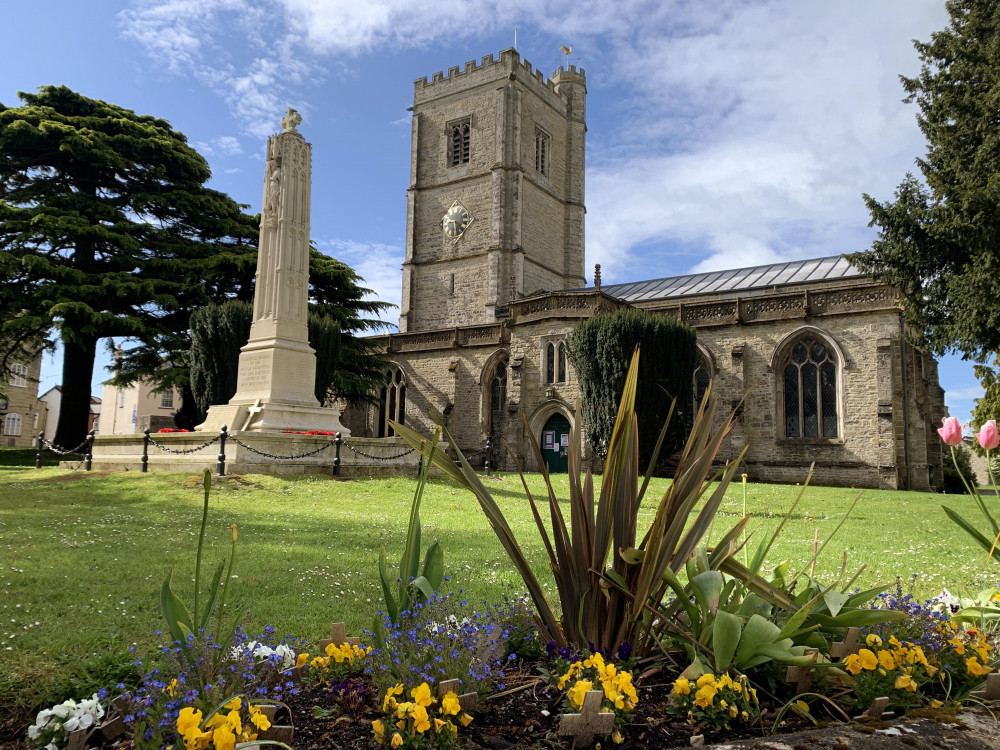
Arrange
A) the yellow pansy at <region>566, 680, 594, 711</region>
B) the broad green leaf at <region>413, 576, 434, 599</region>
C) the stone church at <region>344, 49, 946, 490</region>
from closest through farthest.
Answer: the yellow pansy at <region>566, 680, 594, 711</region> → the broad green leaf at <region>413, 576, 434, 599</region> → the stone church at <region>344, 49, 946, 490</region>

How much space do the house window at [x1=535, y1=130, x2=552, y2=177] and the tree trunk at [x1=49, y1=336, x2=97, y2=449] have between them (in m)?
26.1

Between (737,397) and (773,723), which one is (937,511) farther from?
(773,723)

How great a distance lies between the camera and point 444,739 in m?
2.11

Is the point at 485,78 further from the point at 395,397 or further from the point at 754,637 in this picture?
the point at 754,637

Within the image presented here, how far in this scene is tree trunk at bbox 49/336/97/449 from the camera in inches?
960

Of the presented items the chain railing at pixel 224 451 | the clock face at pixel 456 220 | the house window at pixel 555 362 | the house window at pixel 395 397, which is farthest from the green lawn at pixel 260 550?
the clock face at pixel 456 220

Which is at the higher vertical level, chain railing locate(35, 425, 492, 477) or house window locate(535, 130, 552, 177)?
house window locate(535, 130, 552, 177)

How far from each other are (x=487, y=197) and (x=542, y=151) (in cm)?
554

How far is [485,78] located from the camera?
132ft

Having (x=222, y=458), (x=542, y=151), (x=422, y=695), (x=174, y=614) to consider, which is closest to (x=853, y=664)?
(x=422, y=695)

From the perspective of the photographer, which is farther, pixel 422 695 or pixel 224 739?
pixel 422 695

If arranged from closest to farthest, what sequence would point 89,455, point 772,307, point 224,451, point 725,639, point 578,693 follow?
1. point 578,693
2. point 725,639
3. point 224,451
4. point 89,455
5. point 772,307

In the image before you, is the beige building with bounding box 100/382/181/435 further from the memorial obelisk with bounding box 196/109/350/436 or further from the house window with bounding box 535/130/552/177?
the memorial obelisk with bounding box 196/109/350/436

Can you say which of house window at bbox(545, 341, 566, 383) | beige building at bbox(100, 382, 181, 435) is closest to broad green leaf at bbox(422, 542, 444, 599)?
house window at bbox(545, 341, 566, 383)
